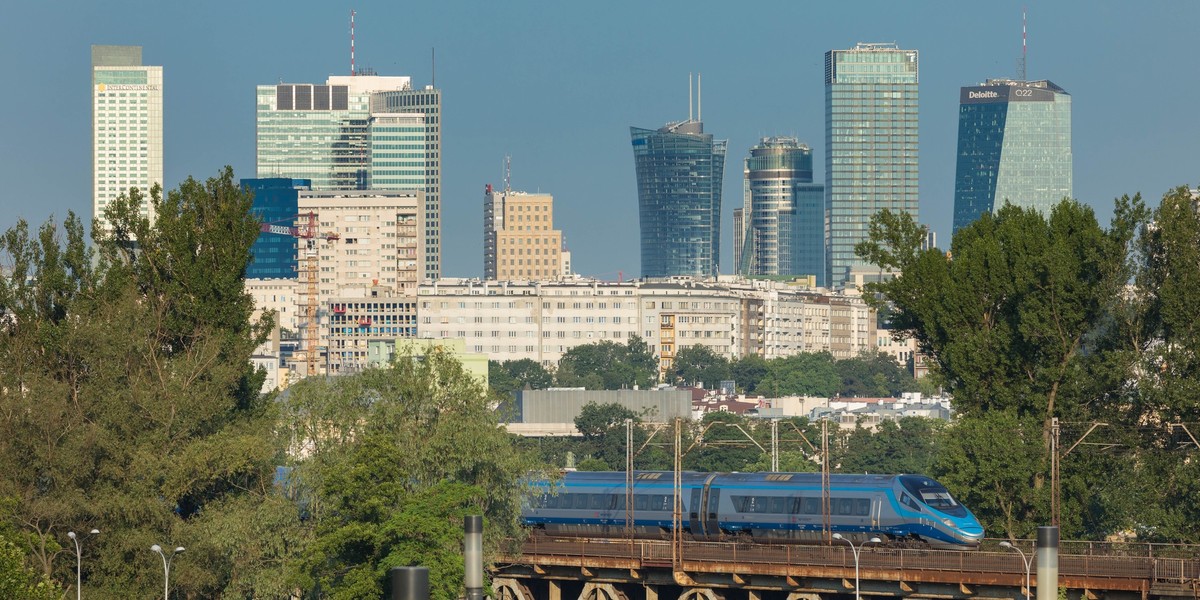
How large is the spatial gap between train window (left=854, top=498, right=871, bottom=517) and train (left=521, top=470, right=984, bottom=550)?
0.14 ft

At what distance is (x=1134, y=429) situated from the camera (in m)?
93.4

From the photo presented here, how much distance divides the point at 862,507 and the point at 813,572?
9140 mm

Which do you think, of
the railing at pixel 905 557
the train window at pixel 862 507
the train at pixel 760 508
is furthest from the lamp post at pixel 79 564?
the train window at pixel 862 507

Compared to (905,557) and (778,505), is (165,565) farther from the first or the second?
(778,505)

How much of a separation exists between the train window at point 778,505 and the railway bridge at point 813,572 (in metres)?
4.90

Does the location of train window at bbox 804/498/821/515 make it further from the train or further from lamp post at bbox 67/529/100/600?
lamp post at bbox 67/529/100/600

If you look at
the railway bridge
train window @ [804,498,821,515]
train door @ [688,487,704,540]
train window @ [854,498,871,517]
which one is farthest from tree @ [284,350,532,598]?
train window @ [854,498,871,517]

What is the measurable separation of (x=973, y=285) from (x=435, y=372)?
87.4ft

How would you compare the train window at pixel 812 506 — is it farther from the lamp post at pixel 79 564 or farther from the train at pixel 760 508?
the lamp post at pixel 79 564

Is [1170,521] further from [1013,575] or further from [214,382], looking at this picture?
[214,382]

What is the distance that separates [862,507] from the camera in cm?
9650

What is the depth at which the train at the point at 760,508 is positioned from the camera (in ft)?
310

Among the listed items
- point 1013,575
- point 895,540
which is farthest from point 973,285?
point 1013,575

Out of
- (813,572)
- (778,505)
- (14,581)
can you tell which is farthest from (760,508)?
(14,581)
